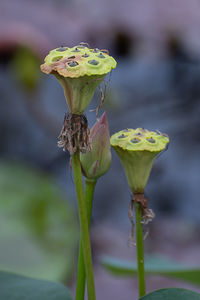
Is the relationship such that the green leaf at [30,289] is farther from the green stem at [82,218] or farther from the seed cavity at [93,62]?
the seed cavity at [93,62]

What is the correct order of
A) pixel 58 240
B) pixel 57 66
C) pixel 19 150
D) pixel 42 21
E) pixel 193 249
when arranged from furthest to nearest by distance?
1. pixel 42 21
2. pixel 19 150
3. pixel 193 249
4. pixel 58 240
5. pixel 57 66

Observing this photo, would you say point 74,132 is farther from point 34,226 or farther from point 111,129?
point 111,129

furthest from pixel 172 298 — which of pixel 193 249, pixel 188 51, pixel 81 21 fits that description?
pixel 81 21

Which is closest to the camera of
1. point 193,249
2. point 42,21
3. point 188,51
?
point 193,249

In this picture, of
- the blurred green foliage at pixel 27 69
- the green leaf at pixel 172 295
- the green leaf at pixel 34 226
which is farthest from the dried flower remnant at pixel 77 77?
the blurred green foliage at pixel 27 69

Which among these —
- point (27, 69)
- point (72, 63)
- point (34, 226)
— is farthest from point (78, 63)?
point (27, 69)

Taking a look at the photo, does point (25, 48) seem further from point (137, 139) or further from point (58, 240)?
point (137, 139)

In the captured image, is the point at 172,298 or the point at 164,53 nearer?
the point at 172,298
